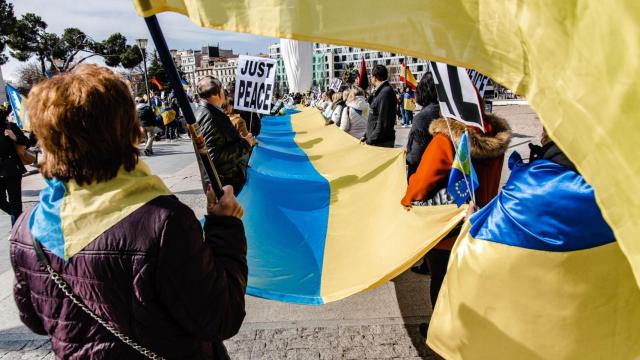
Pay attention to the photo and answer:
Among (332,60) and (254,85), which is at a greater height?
(254,85)

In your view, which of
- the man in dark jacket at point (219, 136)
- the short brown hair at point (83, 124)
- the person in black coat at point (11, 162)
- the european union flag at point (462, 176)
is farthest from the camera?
the person in black coat at point (11, 162)

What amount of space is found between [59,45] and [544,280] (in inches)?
3414

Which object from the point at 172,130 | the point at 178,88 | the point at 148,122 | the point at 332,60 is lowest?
the point at 332,60

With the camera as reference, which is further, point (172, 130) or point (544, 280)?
point (172, 130)

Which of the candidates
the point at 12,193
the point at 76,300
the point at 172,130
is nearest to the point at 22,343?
the point at 76,300

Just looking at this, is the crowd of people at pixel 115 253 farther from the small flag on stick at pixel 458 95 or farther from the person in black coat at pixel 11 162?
the person in black coat at pixel 11 162

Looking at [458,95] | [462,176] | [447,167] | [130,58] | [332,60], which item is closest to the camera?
[458,95]

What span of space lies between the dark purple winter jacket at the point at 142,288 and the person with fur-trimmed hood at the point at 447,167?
189cm

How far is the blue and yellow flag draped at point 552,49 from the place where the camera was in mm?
777

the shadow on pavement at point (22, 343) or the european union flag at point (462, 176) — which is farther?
the shadow on pavement at point (22, 343)

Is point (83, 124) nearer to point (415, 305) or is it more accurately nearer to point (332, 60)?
point (415, 305)

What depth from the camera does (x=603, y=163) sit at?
821 millimetres

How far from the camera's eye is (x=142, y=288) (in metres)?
1.23

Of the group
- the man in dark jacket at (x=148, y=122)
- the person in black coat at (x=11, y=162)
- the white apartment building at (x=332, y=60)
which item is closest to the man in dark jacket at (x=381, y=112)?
the person in black coat at (x=11, y=162)
